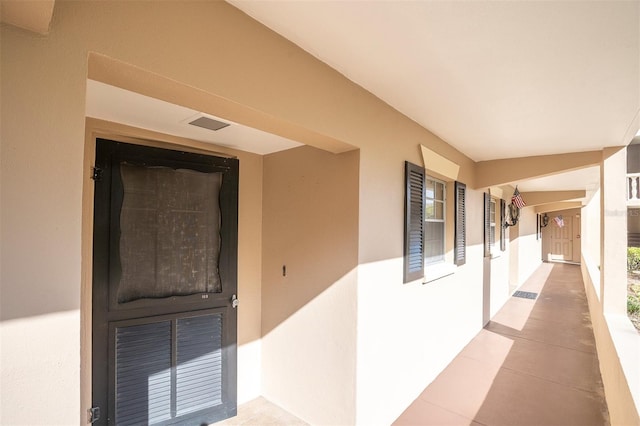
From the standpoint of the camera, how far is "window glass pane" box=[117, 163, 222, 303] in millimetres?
2387

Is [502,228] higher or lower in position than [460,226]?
lower

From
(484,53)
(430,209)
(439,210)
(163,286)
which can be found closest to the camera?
(484,53)

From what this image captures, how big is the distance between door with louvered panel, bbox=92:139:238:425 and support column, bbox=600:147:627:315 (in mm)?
4104

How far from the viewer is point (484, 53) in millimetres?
1883

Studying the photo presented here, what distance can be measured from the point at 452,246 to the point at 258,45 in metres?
3.61

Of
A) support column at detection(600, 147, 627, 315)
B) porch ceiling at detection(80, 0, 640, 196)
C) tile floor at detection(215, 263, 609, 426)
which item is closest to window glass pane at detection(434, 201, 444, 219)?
porch ceiling at detection(80, 0, 640, 196)

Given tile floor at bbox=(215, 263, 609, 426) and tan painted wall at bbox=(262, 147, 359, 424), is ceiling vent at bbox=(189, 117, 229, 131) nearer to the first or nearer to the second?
tan painted wall at bbox=(262, 147, 359, 424)

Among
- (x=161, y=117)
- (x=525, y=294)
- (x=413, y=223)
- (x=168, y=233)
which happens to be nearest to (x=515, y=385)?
(x=413, y=223)

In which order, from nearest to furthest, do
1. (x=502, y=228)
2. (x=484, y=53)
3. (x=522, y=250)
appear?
(x=484, y=53)
(x=502, y=228)
(x=522, y=250)

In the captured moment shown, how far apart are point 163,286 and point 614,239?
185 inches

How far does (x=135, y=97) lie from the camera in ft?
6.16

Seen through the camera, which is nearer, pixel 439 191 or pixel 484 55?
pixel 484 55

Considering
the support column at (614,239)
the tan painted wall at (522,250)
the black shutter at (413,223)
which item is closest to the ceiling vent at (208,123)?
the black shutter at (413,223)

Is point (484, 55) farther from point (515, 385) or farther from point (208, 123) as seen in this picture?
point (515, 385)
